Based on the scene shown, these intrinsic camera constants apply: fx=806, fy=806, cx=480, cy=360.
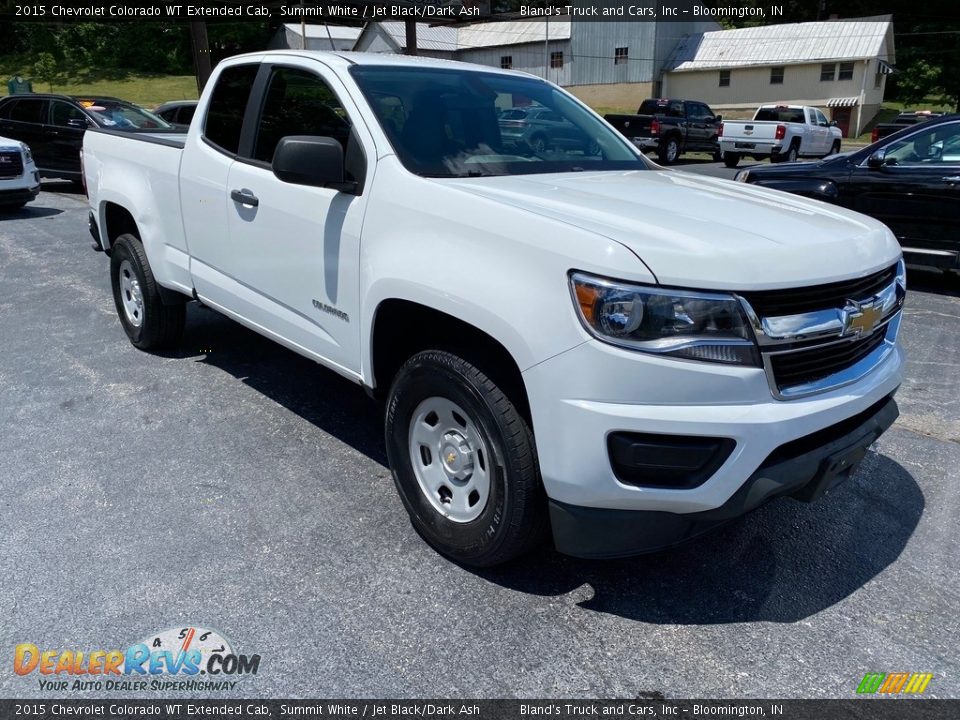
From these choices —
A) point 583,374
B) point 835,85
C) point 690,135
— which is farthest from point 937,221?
point 835,85

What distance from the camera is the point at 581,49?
47531 mm

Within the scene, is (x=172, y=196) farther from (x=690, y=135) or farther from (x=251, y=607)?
(x=690, y=135)

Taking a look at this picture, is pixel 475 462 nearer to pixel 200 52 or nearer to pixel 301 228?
pixel 301 228

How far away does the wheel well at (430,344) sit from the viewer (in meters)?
2.79

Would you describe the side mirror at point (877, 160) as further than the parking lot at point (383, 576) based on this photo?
Yes

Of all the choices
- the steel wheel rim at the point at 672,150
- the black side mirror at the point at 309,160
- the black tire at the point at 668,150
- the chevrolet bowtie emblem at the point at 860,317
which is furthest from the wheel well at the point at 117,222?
the steel wheel rim at the point at 672,150

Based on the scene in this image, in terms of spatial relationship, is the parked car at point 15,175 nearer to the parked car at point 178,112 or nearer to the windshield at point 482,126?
the parked car at point 178,112

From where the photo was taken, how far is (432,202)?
3.01 meters

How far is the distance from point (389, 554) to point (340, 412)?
159cm

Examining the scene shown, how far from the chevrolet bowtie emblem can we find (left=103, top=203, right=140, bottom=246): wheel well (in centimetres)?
464

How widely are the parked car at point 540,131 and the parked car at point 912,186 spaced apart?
494 cm

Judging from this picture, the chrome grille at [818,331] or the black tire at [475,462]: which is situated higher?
the chrome grille at [818,331]

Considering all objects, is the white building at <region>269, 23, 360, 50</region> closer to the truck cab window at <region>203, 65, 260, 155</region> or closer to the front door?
the truck cab window at <region>203, 65, 260, 155</region>

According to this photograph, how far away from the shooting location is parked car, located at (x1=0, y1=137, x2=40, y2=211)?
38.7 feet
